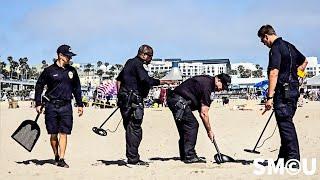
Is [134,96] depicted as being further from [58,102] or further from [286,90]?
[286,90]

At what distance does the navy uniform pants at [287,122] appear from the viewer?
6.94m

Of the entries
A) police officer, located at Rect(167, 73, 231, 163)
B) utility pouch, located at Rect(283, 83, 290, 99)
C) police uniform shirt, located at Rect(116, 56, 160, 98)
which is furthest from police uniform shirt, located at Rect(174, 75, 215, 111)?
utility pouch, located at Rect(283, 83, 290, 99)

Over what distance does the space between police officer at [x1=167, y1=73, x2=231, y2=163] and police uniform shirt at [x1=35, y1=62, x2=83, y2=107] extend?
1488 mm

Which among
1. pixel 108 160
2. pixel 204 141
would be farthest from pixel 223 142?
pixel 108 160

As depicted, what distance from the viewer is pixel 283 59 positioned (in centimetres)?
703

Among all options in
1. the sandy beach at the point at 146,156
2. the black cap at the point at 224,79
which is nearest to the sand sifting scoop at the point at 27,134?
the sandy beach at the point at 146,156

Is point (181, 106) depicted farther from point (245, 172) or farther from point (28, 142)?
point (28, 142)

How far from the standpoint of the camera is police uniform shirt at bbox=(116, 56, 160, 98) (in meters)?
8.00

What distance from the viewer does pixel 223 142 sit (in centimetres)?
1152

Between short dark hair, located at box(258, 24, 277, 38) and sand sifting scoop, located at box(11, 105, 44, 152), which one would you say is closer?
short dark hair, located at box(258, 24, 277, 38)

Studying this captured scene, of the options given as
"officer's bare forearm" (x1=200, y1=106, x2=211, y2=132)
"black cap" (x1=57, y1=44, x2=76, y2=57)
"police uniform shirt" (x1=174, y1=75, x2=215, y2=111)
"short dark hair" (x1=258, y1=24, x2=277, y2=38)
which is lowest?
"officer's bare forearm" (x1=200, y1=106, x2=211, y2=132)

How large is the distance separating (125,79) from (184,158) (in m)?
1.44

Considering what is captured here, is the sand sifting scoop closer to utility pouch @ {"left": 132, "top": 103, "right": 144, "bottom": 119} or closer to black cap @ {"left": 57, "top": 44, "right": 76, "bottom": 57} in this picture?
black cap @ {"left": 57, "top": 44, "right": 76, "bottom": 57}

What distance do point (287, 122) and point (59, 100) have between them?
3263mm
